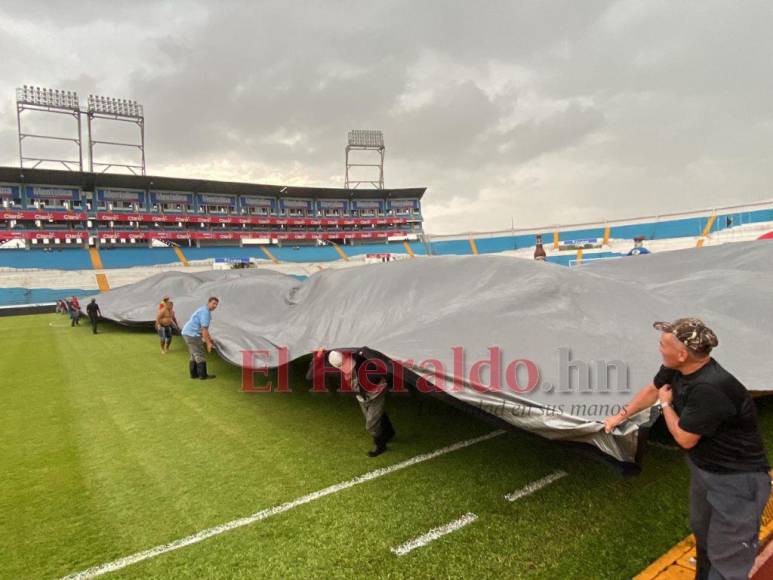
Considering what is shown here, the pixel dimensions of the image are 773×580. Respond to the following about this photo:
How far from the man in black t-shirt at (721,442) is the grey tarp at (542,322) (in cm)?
39

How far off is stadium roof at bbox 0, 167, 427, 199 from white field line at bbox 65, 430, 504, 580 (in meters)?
39.6

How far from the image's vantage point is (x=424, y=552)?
260 cm

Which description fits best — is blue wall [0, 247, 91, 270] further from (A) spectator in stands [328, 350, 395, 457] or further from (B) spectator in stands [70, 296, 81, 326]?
(A) spectator in stands [328, 350, 395, 457]

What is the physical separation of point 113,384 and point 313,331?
4304 mm

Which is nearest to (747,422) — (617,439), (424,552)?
(617,439)

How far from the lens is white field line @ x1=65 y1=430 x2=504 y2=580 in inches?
103

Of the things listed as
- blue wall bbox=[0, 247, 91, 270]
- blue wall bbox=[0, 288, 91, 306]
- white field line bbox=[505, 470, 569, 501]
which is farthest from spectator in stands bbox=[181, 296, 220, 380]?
blue wall bbox=[0, 247, 91, 270]

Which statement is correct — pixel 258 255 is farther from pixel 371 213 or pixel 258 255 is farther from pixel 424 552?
pixel 424 552

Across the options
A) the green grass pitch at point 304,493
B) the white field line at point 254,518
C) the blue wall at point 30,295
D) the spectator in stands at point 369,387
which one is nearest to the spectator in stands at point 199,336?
the green grass pitch at point 304,493

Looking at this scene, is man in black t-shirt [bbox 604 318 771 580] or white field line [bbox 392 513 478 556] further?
white field line [bbox 392 513 478 556]

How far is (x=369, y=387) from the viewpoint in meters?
3.93

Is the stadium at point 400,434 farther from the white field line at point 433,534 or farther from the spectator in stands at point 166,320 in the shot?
the spectator in stands at point 166,320

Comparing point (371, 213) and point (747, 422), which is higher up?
point (371, 213)

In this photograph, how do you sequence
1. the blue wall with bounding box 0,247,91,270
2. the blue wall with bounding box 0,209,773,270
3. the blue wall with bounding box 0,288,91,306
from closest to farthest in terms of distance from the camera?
the blue wall with bounding box 0,288,91,306, the blue wall with bounding box 0,247,91,270, the blue wall with bounding box 0,209,773,270
